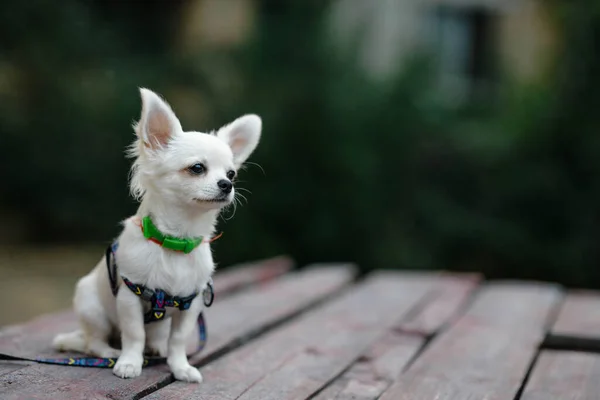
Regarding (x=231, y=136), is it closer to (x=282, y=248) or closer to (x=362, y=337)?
(x=362, y=337)

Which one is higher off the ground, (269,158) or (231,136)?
(231,136)

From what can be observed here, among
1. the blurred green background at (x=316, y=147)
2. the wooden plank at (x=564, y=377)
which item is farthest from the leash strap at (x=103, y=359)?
the blurred green background at (x=316, y=147)

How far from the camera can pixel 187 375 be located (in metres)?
2.20

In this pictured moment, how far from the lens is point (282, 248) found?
235 inches

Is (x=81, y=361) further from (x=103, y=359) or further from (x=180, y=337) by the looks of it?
(x=180, y=337)

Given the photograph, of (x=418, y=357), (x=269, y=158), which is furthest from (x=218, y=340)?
(x=269, y=158)

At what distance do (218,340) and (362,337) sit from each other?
60cm

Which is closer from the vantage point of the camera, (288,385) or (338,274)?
(288,385)

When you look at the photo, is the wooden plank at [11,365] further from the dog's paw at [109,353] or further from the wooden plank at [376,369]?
the wooden plank at [376,369]

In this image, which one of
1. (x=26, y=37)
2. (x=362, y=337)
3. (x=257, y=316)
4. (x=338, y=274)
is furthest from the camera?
(x=26, y=37)

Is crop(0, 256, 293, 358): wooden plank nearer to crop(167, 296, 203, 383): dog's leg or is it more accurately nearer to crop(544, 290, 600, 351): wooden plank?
crop(167, 296, 203, 383): dog's leg

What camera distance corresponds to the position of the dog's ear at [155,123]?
2.11 metres

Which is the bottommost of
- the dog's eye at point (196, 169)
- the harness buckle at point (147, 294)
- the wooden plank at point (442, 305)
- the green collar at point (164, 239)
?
the wooden plank at point (442, 305)

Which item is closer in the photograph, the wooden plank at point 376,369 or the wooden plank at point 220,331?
the wooden plank at point 220,331
